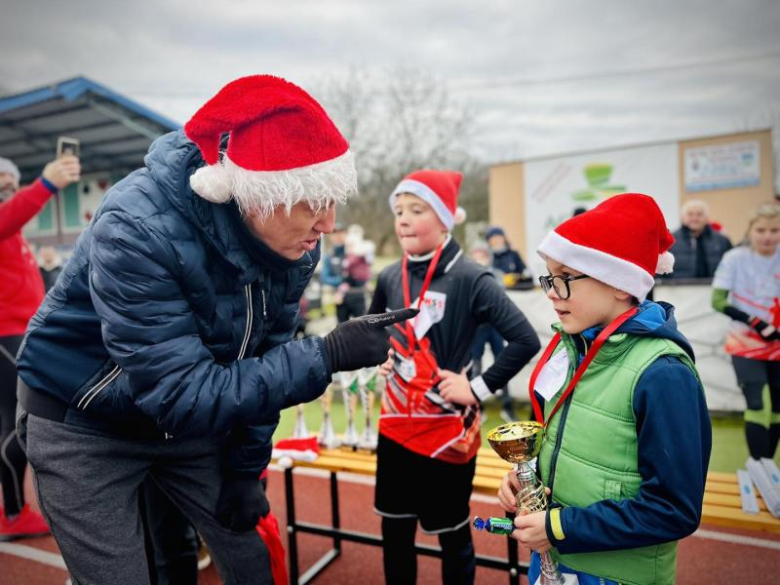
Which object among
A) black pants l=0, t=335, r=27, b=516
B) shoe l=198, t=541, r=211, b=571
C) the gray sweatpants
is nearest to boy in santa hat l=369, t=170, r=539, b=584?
the gray sweatpants

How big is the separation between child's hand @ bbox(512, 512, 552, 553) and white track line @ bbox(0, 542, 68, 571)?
3000 millimetres

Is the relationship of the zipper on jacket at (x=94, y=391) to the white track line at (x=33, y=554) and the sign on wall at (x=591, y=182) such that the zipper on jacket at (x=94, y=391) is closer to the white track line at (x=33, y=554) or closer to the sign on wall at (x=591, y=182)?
the white track line at (x=33, y=554)

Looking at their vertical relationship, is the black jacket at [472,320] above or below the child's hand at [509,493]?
above

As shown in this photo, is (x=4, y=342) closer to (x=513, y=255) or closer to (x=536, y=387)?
(x=536, y=387)

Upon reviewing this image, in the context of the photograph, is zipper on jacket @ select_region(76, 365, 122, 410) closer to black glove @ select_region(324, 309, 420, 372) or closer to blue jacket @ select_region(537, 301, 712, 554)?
black glove @ select_region(324, 309, 420, 372)

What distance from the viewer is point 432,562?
3275 millimetres

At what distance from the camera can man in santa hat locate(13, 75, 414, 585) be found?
1.49 m

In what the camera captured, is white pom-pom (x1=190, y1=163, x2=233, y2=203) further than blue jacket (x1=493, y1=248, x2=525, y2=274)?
No

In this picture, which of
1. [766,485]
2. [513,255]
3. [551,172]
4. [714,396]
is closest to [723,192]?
[551,172]

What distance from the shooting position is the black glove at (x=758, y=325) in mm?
3713

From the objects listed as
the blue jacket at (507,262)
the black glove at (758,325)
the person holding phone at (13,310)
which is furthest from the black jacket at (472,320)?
the blue jacket at (507,262)

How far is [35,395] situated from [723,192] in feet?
44.1

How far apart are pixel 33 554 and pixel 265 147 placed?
129 inches

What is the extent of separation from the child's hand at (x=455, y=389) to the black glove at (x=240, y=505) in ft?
2.70
